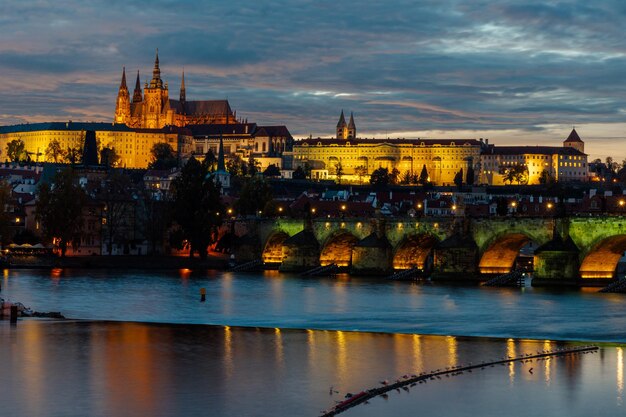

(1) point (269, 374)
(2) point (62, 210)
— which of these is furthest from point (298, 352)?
(2) point (62, 210)

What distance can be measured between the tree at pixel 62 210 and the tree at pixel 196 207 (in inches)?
300

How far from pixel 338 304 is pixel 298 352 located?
2008cm

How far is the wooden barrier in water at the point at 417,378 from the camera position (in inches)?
1195

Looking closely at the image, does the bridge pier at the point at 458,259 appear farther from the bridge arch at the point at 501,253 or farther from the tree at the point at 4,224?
the tree at the point at 4,224

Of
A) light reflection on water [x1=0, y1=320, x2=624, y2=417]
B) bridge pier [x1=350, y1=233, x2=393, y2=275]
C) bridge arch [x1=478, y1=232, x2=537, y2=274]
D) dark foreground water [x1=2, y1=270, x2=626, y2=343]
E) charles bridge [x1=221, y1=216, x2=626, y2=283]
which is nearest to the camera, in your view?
light reflection on water [x1=0, y1=320, x2=624, y2=417]

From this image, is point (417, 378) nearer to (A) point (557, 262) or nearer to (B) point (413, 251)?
(A) point (557, 262)

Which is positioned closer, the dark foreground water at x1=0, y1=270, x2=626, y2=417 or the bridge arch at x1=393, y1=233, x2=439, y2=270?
the dark foreground water at x1=0, y1=270, x2=626, y2=417

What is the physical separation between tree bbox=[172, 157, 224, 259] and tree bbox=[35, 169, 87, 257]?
7.61 meters

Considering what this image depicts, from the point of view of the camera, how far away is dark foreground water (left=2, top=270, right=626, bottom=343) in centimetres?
4984

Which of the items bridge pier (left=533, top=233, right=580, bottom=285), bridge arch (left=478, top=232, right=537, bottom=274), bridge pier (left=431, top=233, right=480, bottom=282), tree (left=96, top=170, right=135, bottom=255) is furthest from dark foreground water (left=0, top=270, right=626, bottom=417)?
tree (left=96, top=170, right=135, bottom=255)

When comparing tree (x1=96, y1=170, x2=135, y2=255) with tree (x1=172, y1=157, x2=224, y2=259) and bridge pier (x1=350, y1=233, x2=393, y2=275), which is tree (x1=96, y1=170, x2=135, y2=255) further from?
bridge pier (x1=350, y1=233, x2=393, y2=275)

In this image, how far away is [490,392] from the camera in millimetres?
32688

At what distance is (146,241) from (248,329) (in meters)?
56.3

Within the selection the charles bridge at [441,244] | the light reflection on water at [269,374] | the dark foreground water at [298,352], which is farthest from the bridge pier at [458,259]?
the light reflection on water at [269,374]
